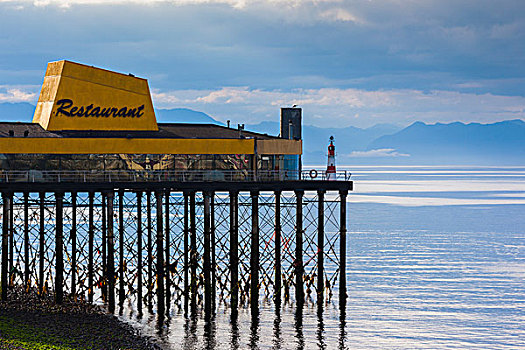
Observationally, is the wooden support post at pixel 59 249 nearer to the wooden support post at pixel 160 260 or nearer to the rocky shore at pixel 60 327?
the rocky shore at pixel 60 327

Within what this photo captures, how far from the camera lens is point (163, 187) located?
5038 centimetres

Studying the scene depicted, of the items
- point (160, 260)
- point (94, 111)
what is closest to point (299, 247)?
point (160, 260)

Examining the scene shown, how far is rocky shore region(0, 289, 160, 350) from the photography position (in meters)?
42.4

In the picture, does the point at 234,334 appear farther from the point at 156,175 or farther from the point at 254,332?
the point at 156,175

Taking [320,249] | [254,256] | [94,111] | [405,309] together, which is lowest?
[405,309]

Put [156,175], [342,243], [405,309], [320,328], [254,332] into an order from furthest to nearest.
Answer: [405,309] → [342,243] → [156,175] → [320,328] → [254,332]

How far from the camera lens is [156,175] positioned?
5288 centimetres

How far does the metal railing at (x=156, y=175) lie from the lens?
51.4m

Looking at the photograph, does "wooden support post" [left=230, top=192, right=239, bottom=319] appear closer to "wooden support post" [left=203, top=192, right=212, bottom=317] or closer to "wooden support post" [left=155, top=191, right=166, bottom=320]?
"wooden support post" [left=203, top=192, right=212, bottom=317]

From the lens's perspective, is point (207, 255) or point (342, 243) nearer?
point (207, 255)

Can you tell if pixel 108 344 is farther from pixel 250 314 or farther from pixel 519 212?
pixel 519 212

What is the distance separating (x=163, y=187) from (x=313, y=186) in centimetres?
943

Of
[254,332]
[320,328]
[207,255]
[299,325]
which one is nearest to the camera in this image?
[254,332]

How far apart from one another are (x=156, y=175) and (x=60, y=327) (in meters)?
11.8
